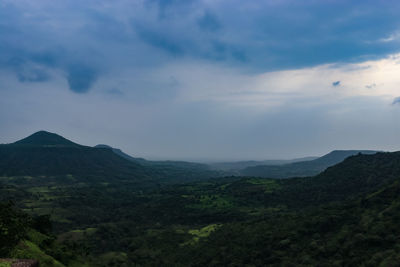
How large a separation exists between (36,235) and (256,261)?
59.5 metres

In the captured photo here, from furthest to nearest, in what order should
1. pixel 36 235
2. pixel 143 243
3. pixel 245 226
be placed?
pixel 143 243
pixel 245 226
pixel 36 235

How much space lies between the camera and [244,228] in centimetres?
10025

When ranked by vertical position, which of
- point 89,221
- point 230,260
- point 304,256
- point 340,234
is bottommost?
point 89,221

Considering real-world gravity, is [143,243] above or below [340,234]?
below

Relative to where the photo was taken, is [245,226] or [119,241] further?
[119,241]

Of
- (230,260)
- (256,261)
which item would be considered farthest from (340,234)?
(230,260)

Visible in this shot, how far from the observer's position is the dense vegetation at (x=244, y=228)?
5247cm

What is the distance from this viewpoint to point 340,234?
229ft

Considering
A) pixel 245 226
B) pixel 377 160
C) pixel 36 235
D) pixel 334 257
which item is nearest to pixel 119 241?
pixel 245 226

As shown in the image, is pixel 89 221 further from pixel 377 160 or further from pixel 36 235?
pixel 377 160

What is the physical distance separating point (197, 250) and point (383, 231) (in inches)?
2375

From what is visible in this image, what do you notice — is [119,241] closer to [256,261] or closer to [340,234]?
[256,261]

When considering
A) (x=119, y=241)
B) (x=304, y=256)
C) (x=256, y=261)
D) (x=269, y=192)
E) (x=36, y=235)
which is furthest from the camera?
(x=269, y=192)

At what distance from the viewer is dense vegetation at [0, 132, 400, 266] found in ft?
172
